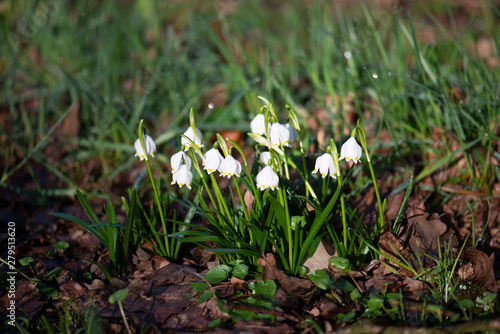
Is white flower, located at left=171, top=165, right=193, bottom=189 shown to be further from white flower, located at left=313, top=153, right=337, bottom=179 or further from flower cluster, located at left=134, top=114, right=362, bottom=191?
white flower, located at left=313, top=153, right=337, bottom=179

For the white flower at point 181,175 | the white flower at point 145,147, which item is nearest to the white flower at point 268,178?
the white flower at point 181,175

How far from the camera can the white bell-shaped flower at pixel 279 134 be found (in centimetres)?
142

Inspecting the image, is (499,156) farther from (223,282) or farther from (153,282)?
(153,282)

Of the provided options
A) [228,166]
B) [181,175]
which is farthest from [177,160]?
[228,166]

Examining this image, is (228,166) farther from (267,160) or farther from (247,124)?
(247,124)

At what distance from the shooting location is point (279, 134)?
142 centimetres

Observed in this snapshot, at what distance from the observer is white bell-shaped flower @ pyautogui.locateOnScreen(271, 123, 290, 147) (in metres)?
1.42

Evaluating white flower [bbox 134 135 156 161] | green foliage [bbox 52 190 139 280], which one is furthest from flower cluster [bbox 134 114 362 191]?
green foliage [bbox 52 190 139 280]

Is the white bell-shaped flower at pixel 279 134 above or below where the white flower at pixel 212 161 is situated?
above

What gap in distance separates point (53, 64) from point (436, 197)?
295 centimetres

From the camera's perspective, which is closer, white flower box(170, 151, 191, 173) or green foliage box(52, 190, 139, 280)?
white flower box(170, 151, 191, 173)

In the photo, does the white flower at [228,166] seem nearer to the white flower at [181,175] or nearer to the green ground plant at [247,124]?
the green ground plant at [247,124]

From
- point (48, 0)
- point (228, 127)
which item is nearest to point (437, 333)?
point (228, 127)

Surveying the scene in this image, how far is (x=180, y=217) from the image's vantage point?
2203mm
